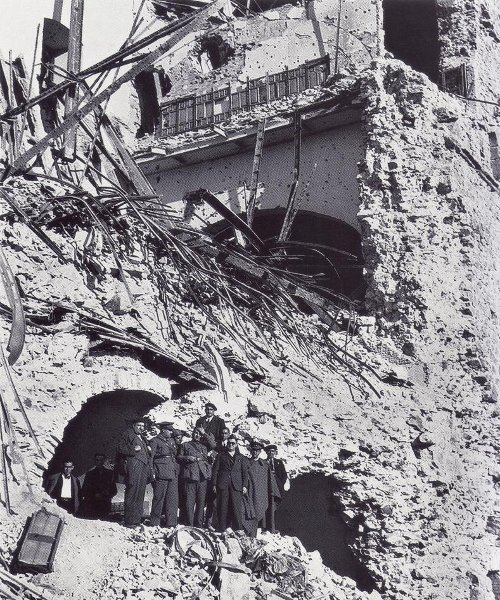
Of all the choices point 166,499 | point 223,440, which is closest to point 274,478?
point 223,440

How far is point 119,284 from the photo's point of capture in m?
8.79

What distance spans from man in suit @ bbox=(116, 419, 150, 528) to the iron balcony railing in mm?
7181

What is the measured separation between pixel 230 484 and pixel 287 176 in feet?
20.7

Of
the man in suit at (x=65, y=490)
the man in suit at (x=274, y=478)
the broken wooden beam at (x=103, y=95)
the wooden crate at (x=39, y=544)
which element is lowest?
the wooden crate at (x=39, y=544)

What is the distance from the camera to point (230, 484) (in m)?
8.41

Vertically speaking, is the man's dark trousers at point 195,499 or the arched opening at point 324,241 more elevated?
the arched opening at point 324,241

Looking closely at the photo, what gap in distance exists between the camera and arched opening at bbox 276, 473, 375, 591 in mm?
9375

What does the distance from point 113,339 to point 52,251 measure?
1105mm

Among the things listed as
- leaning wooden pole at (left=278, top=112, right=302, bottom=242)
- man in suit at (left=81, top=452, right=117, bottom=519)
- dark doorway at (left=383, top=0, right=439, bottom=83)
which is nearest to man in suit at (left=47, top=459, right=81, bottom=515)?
man in suit at (left=81, top=452, right=117, bottom=519)

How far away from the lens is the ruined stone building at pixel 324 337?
8.00m

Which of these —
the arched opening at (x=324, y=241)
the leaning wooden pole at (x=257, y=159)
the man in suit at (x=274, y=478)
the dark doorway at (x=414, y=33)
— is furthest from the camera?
the dark doorway at (x=414, y=33)

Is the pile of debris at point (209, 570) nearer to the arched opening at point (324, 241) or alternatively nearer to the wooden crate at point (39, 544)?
the wooden crate at point (39, 544)

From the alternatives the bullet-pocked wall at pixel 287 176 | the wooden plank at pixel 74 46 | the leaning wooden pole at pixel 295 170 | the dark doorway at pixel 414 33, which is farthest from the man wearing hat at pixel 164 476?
the dark doorway at pixel 414 33

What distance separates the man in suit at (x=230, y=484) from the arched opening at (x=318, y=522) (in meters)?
1.22
